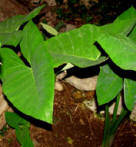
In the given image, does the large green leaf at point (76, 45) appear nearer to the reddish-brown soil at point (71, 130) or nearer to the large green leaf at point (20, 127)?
the large green leaf at point (20, 127)

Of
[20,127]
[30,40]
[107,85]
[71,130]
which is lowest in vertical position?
[71,130]

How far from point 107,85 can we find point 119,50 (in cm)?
45

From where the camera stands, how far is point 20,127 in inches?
64.8

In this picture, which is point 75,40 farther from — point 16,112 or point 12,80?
point 16,112

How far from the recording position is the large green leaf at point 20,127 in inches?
61.7

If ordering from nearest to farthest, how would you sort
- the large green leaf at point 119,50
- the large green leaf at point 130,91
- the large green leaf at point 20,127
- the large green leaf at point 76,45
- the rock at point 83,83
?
the large green leaf at point 119,50 → the large green leaf at point 76,45 → the large green leaf at point 130,91 → the large green leaf at point 20,127 → the rock at point 83,83

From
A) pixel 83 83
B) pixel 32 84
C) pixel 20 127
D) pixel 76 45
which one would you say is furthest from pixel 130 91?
pixel 20 127

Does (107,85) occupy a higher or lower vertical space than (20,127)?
higher

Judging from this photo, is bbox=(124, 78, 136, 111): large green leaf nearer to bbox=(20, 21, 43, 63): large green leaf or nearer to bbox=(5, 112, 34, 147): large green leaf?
bbox=(20, 21, 43, 63): large green leaf

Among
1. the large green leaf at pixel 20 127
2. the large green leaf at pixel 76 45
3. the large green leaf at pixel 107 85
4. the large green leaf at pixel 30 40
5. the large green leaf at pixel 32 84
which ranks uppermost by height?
the large green leaf at pixel 30 40

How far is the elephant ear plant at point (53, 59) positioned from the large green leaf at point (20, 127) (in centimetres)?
52

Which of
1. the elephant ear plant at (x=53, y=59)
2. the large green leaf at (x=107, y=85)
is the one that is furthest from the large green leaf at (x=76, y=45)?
the large green leaf at (x=107, y=85)

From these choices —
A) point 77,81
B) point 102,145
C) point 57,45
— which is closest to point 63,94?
point 77,81

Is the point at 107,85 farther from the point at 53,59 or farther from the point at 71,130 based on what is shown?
the point at 71,130
